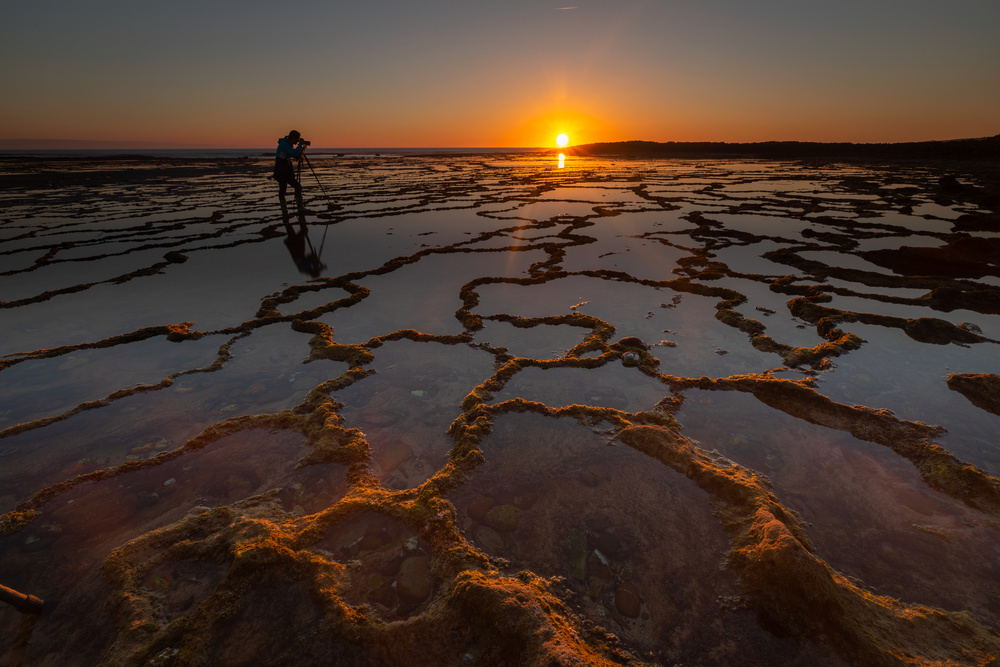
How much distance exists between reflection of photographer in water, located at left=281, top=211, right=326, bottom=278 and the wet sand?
102cm

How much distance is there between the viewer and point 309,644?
62.3 inches

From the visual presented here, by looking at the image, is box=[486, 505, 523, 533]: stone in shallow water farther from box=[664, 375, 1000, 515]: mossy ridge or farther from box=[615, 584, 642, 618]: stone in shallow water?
box=[664, 375, 1000, 515]: mossy ridge

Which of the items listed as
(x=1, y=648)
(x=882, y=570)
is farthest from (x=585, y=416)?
(x=1, y=648)

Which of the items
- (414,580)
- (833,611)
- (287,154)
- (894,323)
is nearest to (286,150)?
(287,154)

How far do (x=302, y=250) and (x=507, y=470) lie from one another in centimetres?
707

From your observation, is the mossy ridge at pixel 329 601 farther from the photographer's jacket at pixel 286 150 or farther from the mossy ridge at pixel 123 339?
the photographer's jacket at pixel 286 150

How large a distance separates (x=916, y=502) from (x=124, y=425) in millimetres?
5001

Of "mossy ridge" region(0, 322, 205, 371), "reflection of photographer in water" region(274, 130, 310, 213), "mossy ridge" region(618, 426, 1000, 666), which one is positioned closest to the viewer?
"mossy ridge" region(618, 426, 1000, 666)

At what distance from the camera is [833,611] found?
1599mm

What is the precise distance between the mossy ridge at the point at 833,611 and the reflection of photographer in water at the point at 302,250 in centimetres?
628

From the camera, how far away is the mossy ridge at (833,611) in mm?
1503

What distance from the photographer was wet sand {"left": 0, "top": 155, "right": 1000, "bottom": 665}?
1615 millimetres

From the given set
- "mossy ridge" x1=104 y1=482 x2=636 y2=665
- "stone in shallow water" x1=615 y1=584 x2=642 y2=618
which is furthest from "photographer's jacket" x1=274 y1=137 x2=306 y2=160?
"stone in shallow water" x1=615 y1=584 x2=642 y2=618

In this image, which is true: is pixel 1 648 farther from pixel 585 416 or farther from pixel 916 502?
pixel 916 502
